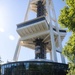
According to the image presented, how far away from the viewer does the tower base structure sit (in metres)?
55.1

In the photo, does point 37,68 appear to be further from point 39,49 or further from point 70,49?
point 70,49

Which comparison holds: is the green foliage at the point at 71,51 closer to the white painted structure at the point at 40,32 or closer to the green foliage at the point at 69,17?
the green foliage at the point at 69,17

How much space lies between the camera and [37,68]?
182 feet

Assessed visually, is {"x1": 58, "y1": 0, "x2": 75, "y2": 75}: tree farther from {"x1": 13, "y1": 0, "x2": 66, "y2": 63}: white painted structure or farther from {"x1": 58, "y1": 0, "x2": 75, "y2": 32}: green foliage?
{"x1": 13, "y1": 0, "x2": 66, "y2": 63}: white painted structure

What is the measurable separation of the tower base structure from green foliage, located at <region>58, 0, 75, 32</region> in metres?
36.0

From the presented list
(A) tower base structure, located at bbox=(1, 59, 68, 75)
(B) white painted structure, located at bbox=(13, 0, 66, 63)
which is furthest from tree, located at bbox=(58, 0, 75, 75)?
(B) white painted structure, located at bbox=(13, 0, 66, 63)

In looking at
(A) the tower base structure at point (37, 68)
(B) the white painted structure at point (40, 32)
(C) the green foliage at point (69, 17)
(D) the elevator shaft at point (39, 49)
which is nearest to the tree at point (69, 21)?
(C) the green foliage at point (69, 17)

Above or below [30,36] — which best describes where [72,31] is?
below

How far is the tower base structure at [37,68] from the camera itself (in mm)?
55062

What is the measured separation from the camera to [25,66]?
56.3m

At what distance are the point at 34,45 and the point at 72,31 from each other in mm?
63032

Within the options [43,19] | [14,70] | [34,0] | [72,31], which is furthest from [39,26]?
[72,31]

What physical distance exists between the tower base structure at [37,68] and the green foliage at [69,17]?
118ft

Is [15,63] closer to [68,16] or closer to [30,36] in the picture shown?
[30,36]
